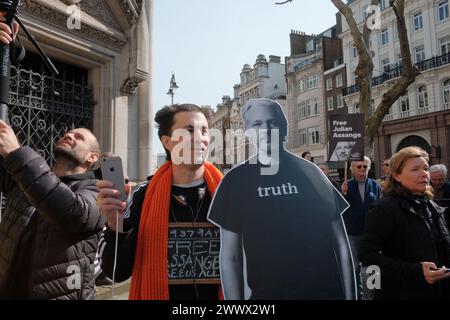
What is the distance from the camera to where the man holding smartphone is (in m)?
1.86

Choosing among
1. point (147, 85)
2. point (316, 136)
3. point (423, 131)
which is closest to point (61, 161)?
point (147, 85)

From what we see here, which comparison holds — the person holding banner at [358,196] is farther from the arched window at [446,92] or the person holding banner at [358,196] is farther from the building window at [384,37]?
the building window at [384,37]

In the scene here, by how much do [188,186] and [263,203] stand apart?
49 centimetres

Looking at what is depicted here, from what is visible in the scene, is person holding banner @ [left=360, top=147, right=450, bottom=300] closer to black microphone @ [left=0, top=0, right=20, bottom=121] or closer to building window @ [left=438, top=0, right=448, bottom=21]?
black microphone @ [left=0, top=0, right=20, bottom=121]

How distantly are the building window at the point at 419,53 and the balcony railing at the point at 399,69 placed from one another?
3.50ft

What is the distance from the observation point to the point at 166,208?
196 centimetres

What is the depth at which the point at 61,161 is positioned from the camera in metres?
2.26

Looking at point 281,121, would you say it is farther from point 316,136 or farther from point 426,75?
point 316,136

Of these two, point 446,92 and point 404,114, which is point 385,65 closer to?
point 404,114

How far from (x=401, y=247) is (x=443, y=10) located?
31.2 m

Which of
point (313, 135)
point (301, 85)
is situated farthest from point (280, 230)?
point (301, 85)

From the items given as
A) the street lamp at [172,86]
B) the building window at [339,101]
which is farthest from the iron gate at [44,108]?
the building window at [339,101]

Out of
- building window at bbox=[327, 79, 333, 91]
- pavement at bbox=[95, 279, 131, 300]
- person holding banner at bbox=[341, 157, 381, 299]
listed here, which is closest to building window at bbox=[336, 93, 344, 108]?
building window at bbox=[327, 79, 333, 91]

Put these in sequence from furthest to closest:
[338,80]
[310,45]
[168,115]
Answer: [310,45] → [338,80] → [168,115]
